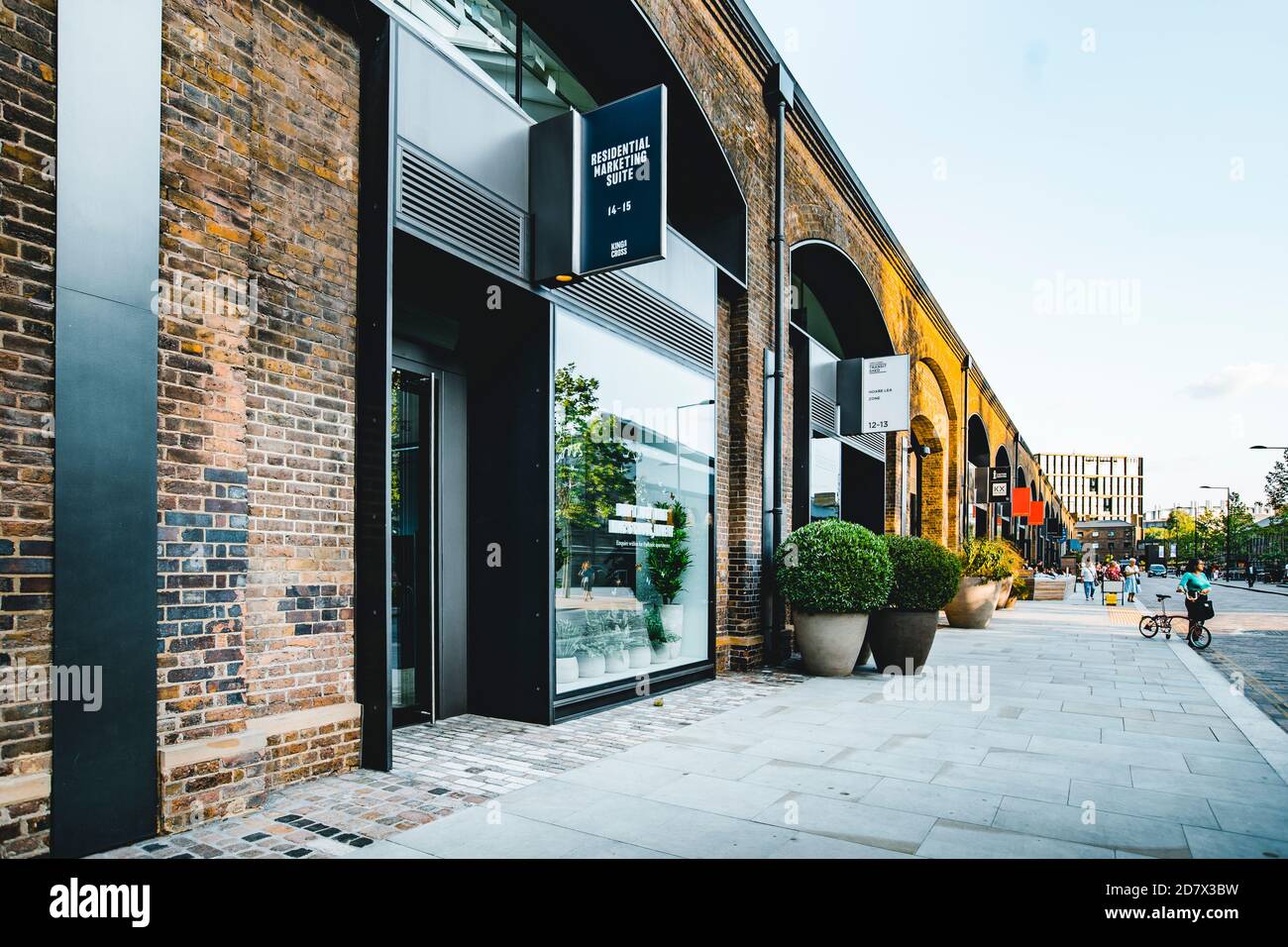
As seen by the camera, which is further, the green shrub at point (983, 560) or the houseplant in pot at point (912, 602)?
the green shrub at point (983, 560)

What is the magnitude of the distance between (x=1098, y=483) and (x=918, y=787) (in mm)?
170789

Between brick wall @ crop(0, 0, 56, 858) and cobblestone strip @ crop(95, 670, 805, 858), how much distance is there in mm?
611

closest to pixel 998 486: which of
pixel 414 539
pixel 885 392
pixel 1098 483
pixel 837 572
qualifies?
pixel 885 392

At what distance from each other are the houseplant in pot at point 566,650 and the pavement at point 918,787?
120 centimetres

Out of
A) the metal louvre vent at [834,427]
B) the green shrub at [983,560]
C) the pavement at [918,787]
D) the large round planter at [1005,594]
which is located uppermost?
the metal louvre vent at [834,427]

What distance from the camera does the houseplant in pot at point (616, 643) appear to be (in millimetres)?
8188

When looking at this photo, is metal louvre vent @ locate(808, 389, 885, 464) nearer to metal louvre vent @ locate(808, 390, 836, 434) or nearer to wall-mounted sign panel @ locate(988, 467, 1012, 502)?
metal louvre vent @ locate(808, 390, 836, 434)

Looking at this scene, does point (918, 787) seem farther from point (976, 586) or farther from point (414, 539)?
point (976, 586)

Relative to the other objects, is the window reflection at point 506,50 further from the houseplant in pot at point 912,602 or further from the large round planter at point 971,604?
the large round planter at point 971,604

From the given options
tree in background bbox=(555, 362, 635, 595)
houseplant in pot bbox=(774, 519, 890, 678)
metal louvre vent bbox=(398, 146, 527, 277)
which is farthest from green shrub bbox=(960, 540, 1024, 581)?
metal louvre vent bbox=(398, 146, 527, 277)

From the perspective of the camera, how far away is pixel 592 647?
797cm

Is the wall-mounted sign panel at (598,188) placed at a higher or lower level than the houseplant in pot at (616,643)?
higher

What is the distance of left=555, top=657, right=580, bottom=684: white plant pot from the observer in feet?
24.1

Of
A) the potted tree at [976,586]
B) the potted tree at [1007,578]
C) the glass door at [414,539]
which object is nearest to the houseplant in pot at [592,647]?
the glass door at [414,539]
